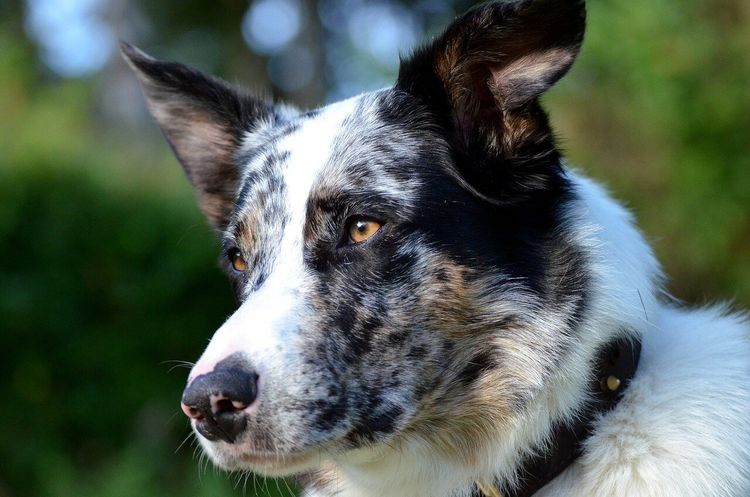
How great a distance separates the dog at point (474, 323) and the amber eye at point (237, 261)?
0.06 metres

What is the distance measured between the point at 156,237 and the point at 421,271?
14.8 feet

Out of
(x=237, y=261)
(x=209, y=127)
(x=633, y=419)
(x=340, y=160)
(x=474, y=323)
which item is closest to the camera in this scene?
(x=633, y=419)

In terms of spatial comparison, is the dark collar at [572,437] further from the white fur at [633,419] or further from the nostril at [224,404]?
the nostril at [224,404]

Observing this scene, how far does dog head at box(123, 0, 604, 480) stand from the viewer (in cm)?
267

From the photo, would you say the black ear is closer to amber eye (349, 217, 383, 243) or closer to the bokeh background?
amber eye (349, 217, 383, 243)

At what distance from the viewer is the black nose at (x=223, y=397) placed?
2.50m

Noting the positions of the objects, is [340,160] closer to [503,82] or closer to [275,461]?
[503,82]

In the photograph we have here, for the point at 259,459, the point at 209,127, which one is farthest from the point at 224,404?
the point at 209,127

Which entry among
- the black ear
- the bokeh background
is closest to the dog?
the black ear

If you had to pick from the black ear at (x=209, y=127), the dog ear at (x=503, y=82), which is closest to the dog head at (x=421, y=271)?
the dog ear at (x=503, y=82)

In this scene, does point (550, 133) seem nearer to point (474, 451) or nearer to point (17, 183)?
point (474, 451)

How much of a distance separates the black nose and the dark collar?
0.87m

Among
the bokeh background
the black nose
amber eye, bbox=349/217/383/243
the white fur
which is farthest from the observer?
the bokeh background

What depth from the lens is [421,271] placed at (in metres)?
2.93
